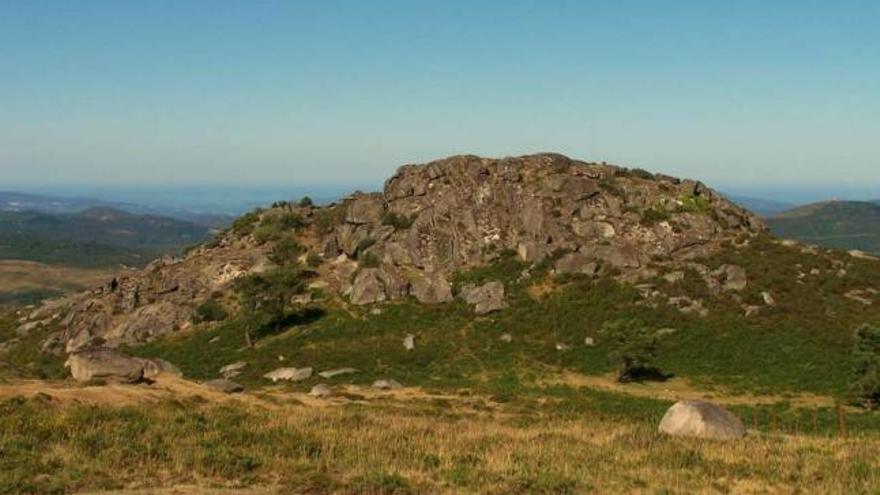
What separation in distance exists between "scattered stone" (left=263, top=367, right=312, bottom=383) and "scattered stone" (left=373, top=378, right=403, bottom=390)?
681 centimetres

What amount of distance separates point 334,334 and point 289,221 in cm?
2776

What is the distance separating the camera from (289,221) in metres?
87.5

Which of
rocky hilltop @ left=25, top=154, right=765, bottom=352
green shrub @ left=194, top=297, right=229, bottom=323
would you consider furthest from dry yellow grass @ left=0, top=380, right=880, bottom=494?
green shrub @ left=194, top=297, right=229, bottom=323

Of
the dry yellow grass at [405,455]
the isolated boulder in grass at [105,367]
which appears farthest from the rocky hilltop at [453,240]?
the dry yellow grass at [405,455]

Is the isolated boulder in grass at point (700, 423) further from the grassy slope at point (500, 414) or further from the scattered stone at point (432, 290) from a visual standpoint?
the scattered stone at point (432, 290)

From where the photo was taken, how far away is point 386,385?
50.4 metres

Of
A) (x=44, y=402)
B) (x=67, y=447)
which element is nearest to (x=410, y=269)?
(x=44, y=402)

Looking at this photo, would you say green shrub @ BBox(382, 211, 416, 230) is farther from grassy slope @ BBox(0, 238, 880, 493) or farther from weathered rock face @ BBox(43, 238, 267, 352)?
weathered rock face @ BBox(43, 238, 267, 352)

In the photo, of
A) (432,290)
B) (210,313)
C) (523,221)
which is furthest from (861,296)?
(210,313)

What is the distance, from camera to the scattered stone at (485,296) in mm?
66125

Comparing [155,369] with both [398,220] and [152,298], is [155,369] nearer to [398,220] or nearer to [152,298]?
[152,298]

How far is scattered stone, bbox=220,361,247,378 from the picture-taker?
57419 millimetres

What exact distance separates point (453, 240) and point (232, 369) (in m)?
28.9

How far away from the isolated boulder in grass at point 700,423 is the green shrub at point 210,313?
171 feet
